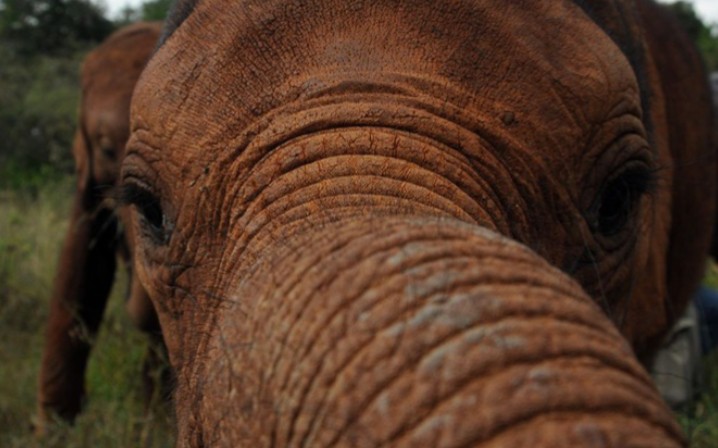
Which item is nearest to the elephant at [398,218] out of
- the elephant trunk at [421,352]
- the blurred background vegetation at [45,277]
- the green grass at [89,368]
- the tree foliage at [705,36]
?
the elephant trunk at [421,352]

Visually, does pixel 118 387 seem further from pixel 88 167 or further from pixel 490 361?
pixel 490 361

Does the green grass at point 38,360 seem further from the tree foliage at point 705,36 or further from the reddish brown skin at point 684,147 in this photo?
the tree foliage at point 705,36

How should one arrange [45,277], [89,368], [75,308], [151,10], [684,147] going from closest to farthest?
[684,147] < [75,308] < [89,368] < [45,277] < [151,10]

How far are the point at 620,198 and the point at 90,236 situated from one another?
3.53 m

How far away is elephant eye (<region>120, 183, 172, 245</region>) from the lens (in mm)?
2283

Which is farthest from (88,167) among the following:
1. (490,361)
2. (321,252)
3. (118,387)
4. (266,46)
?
(490,361)

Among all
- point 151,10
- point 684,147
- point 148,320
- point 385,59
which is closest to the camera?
point 385,59

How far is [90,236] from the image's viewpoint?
516 cm

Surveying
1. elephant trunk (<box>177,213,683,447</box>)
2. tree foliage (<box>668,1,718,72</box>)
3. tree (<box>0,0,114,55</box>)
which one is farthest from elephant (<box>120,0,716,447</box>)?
tree (<box>0,0,114,55</box>)

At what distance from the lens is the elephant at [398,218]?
1108 mm

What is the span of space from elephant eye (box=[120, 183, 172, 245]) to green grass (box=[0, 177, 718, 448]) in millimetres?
630

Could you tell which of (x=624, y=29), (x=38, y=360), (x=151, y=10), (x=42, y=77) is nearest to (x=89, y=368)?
(x=38, y=360)

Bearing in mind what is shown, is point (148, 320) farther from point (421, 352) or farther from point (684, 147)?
point (421, 352)

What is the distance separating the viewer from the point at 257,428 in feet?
4.23
